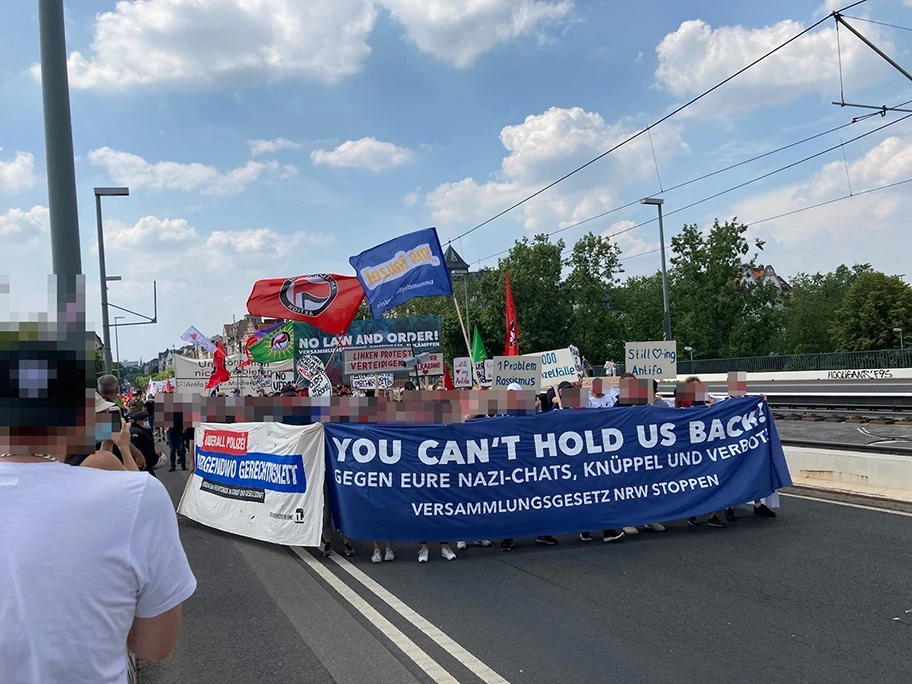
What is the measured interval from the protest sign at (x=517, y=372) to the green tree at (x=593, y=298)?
47.3 metres

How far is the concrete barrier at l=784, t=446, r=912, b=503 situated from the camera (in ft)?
31.8

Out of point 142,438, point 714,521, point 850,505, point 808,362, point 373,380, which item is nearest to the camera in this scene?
point 714,521

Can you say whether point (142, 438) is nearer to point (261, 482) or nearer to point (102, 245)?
point (261, 482)

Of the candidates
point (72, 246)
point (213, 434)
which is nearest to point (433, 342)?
point (213, 434)

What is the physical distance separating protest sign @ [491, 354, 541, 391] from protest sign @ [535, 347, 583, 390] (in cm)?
397

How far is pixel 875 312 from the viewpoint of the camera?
6222 cm

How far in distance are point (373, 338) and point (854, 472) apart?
10.8 meters

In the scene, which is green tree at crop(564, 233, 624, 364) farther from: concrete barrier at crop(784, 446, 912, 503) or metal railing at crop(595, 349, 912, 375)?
concrete barrier at crop(784, 446, 912, 503)

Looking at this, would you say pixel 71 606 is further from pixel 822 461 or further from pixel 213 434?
pixel 822 461

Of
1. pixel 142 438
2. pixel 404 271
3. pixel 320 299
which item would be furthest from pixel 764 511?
pixel 320 299

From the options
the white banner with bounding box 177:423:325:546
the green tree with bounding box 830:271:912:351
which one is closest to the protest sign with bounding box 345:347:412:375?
the white banner with bounding box 177:423:325:546

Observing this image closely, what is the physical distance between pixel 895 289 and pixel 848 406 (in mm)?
47981

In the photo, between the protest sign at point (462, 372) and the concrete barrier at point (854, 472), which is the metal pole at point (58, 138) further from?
the protest sign at point (462, 372)

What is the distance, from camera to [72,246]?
601 cm
